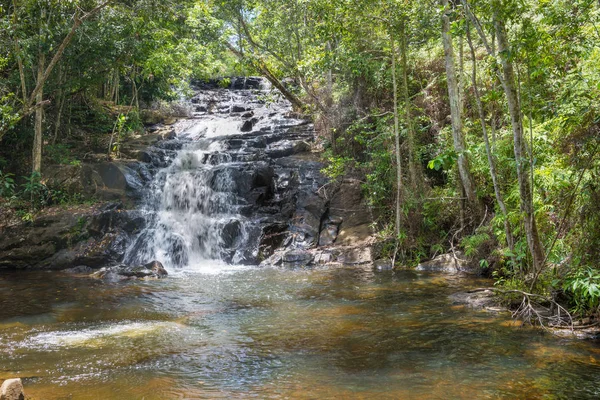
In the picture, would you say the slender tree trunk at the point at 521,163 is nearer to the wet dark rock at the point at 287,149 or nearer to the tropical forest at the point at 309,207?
the tropical forest at the point at 309,207

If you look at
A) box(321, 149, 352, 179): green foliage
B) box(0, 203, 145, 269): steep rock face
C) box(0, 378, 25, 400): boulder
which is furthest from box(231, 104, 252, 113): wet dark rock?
box(0, 378, 25, 400): boulder

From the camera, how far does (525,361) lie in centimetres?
541

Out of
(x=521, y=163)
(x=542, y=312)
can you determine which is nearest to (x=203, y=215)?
(x=521, y=163)

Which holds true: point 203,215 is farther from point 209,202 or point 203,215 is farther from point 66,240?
point 66,240

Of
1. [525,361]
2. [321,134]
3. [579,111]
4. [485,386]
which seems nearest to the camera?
[485,386]

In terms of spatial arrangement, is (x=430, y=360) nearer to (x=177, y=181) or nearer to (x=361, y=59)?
(x=361, y=59)

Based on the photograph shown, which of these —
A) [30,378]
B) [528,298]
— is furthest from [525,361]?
[30,378]

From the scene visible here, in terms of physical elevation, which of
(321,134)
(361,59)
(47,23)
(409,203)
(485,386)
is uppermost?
(47,23)

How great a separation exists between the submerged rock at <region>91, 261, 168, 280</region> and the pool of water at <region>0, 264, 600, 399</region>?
5.13ft

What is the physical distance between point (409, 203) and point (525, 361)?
698 cm

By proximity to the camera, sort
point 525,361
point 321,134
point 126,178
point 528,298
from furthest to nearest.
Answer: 1. point 321,134
2. point 126,178
3. point 528,298
4. point 525,361

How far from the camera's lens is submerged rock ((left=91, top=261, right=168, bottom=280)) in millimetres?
11570

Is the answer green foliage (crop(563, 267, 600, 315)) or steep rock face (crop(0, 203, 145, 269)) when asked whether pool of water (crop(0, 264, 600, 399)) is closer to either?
green foliage (crop(563, 267, 600, 315))

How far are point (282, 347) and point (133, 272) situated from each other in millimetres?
6759
